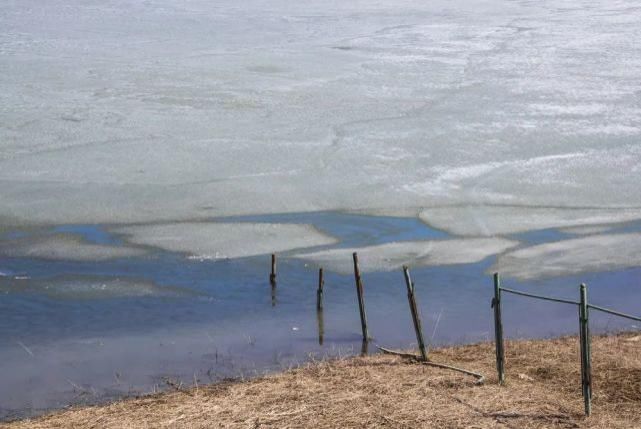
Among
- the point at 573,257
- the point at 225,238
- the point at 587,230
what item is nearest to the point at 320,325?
the point at 225,238

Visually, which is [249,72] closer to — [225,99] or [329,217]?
[225,99]

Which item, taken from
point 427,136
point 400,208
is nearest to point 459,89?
point 427,136

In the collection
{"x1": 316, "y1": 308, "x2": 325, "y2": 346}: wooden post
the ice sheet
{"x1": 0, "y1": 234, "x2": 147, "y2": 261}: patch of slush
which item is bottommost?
{"x1": 316, "y1": 308, "x2": 325, "y2": 346}: wooden post

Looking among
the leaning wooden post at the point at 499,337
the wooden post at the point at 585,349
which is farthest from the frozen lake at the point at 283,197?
the wooden post at the point at 585,349

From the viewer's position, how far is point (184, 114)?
42.9ft

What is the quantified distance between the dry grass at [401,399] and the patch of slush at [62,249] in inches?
114

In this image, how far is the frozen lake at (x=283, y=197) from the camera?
757cm

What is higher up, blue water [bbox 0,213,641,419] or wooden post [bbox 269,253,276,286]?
wooden post [bbox 269,253,276,286]

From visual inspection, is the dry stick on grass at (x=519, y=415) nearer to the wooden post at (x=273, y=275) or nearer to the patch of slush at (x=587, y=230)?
the wooden post at (x=273, y=275)

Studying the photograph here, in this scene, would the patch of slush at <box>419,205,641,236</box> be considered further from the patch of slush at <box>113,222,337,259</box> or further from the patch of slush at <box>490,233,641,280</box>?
the patch of slush at <box>113,222,337,259</box>

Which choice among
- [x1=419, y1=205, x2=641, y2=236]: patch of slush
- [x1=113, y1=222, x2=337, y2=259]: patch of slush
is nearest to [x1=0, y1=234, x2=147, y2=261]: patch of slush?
[x1=113, y1=222, x2=337, y2=259]: patch of slush

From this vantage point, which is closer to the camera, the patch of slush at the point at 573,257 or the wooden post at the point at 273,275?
the wooden post at the point at 273,275

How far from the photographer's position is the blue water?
271 inches

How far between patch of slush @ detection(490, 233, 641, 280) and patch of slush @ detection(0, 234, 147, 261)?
125 inches
